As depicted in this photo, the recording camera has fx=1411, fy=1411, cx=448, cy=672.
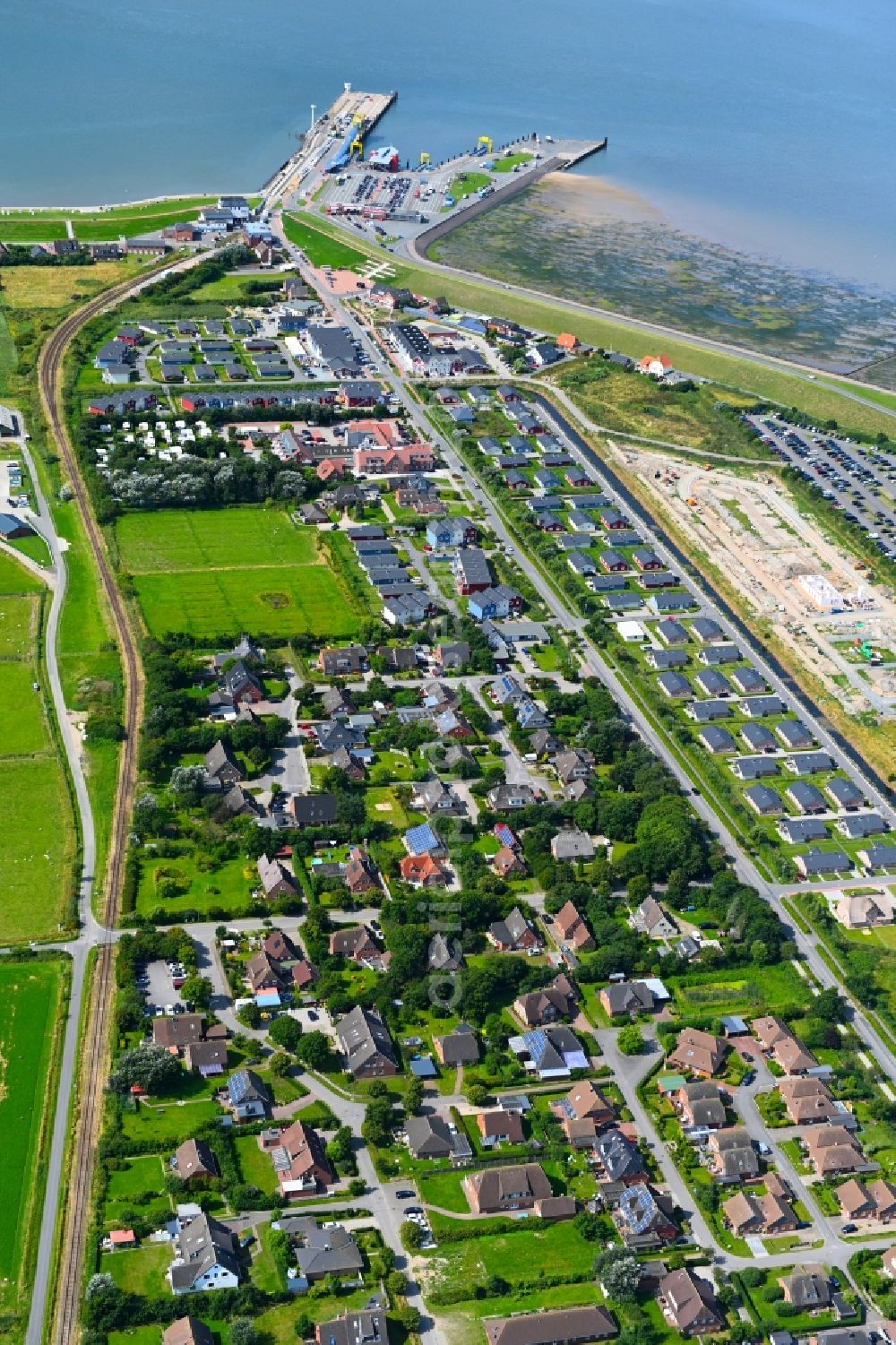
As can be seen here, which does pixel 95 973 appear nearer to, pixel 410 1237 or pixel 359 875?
pixel 359 875

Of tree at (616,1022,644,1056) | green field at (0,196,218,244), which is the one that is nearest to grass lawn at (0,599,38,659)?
tree at (616,1022,644,1056)

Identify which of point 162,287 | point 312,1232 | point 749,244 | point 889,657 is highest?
point 749,244

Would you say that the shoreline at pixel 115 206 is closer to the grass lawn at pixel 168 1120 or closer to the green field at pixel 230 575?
the green field at pixel 230 575

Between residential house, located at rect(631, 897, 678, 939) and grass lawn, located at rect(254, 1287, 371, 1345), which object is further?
residential house, located at rect(631, 897, 678, 939)

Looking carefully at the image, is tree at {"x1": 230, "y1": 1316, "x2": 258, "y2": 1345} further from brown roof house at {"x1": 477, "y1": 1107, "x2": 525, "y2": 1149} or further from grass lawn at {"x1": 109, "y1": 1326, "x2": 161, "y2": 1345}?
brown roof house at {"x1": 477, "y1": 1107, "x2": 525, "y2": 1149}

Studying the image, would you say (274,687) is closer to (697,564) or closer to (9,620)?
(9,620)

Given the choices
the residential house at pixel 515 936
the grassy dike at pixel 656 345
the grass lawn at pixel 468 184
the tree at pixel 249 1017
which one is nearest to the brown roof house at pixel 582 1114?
the residential house at pixel 515 936

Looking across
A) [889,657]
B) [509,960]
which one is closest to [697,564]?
[889,657]
